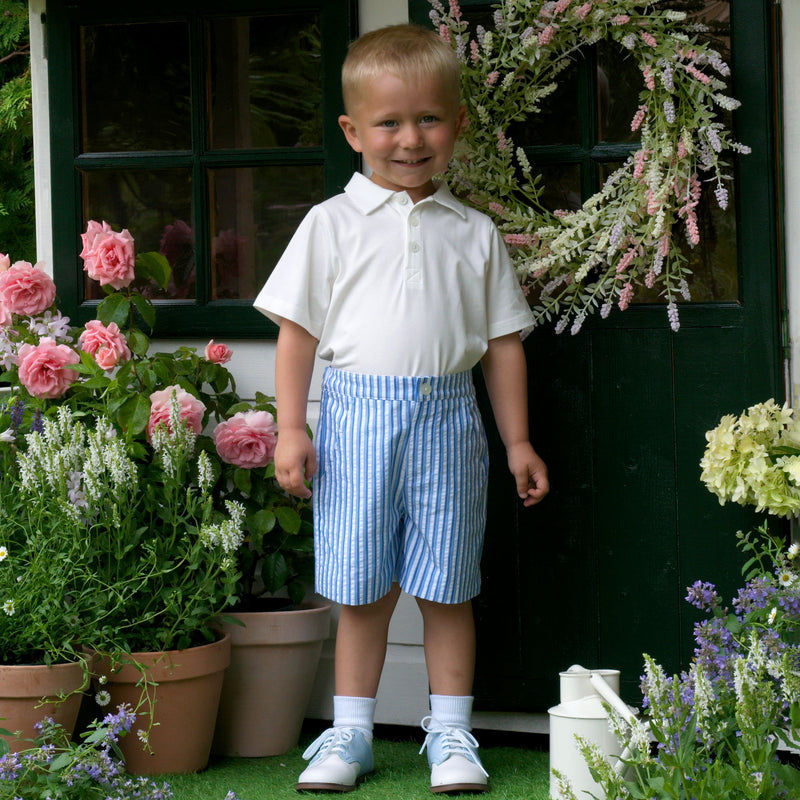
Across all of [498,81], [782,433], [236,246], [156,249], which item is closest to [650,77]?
[498,81]

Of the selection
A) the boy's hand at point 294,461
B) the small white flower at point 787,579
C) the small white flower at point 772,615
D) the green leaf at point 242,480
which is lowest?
the small white flower at point 772,615

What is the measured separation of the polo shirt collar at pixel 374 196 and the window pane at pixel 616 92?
48 cm

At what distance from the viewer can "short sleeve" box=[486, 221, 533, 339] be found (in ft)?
8.34

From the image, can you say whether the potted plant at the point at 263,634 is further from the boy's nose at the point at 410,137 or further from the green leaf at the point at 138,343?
the boy's nose at the point at 410,137

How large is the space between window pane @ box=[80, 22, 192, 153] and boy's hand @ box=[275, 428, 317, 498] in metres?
1.02

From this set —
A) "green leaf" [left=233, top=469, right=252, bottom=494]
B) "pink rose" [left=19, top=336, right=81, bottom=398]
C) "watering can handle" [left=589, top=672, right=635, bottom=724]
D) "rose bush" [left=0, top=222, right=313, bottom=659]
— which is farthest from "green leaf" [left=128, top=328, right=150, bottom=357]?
"watering can handle" [left=589, top=672, right=635, bottom=724]

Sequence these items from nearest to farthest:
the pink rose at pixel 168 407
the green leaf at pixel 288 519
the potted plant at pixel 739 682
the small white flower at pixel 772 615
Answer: the potted plant at pixel 739 682, the small white flower at pixel 772 615, the pink rose at pixel 168 407, the green leaf at pixel 288 519

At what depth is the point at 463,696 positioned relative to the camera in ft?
8.37

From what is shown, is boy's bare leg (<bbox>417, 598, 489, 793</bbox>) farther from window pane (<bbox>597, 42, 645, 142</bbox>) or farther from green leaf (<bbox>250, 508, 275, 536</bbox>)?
window pane (<bbox>597, 42, 645, 142</bbox>)

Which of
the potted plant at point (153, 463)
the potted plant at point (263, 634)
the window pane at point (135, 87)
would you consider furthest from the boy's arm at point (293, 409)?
the window pane at point (135, 87)

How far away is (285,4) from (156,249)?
730 millimetres

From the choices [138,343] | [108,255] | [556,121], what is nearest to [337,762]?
[138,343]

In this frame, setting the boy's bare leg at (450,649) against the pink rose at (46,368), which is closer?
the boy's bare leg at (450,649)

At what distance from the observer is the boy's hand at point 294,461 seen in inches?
95.3
